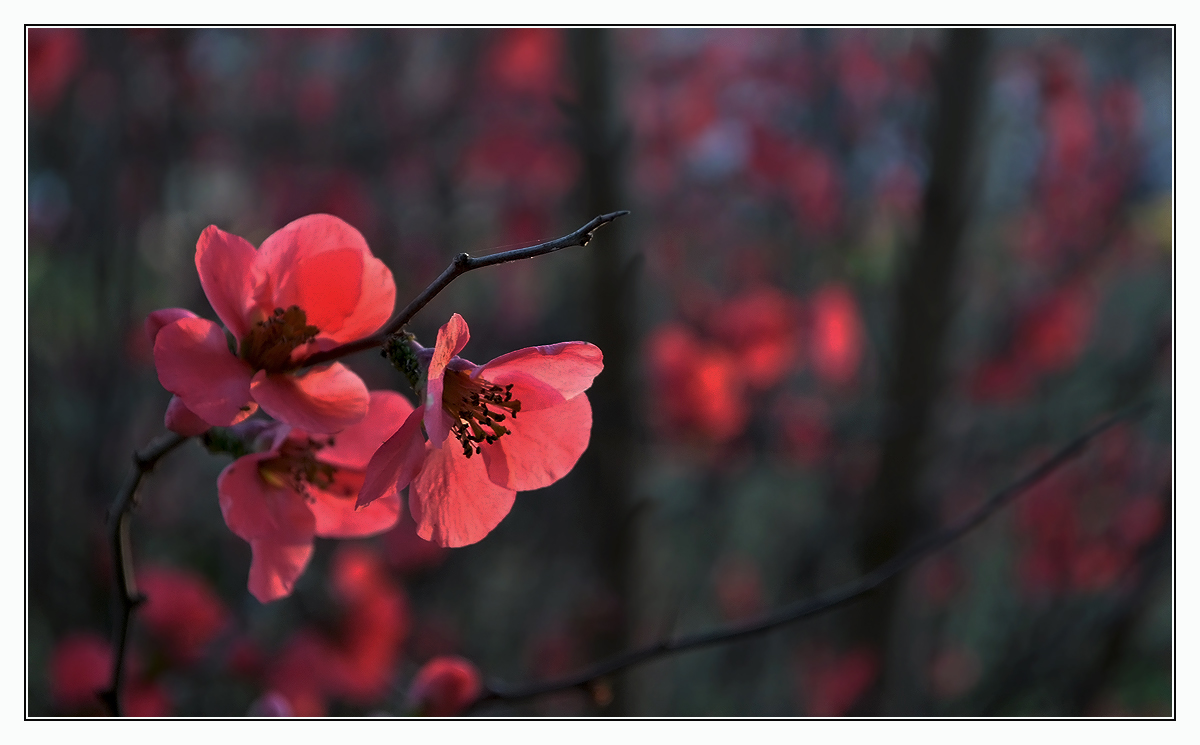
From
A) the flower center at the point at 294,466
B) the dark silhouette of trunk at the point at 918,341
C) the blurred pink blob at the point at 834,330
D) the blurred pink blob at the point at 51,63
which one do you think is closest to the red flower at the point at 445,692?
the flower center at the point at 294,466

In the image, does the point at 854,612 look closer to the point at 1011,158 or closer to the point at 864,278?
the point at 864,278

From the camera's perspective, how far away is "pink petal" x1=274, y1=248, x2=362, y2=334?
0.52 metres

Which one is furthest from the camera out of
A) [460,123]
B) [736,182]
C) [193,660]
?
[736,182]

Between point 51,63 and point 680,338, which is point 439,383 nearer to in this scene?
point 680,338

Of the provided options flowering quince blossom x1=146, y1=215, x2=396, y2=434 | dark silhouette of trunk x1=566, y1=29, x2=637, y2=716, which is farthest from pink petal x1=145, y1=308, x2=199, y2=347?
dark silhouette of trunk x1=566, y1=29, x2=637, y2=716

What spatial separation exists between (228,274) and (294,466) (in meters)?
0.14

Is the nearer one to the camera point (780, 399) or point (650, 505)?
point (650, 505)

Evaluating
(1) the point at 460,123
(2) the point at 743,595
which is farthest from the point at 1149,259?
(1) the point at 460,123

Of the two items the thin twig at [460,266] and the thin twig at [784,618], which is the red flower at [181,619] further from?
the thin twig at [460,266]

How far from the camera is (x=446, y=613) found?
2.40 m

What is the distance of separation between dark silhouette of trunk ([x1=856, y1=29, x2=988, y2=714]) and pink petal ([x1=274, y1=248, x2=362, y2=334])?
5.07 feet

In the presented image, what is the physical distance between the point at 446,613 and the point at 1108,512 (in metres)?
2.03

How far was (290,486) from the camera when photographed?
22.0 inches

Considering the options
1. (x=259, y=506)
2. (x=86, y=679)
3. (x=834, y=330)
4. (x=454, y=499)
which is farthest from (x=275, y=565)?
(x=834, y=330)
